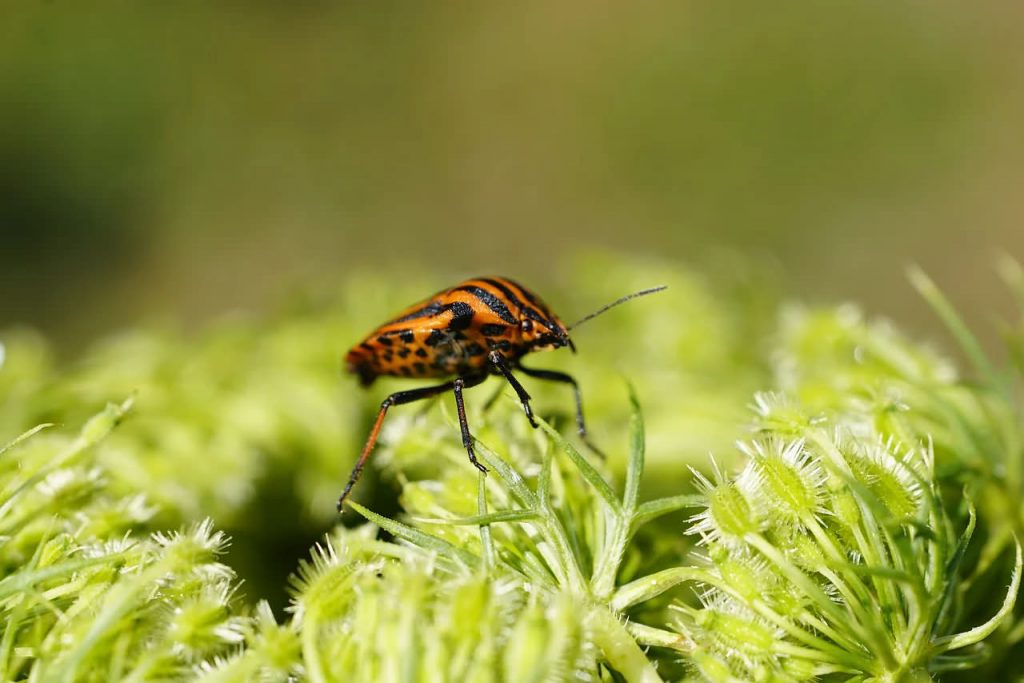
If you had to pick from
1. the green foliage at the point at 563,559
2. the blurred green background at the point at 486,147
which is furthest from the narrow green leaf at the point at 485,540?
the blurred green background at the point at 486,147

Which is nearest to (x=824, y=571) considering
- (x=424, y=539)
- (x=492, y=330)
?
(x=424, y=539)

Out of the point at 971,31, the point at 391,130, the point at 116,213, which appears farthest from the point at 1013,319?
the point at 116,213

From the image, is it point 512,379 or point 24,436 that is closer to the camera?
point 24,436

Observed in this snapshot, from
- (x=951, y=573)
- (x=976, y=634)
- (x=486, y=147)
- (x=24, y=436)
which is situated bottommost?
(x=976, y=634)

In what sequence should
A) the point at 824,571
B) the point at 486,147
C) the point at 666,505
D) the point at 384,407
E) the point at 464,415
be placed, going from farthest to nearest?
1. the point at 486,147
2. the point at 384,407
3. the point at 464,415
4. the point at 666,505
5. the point at 824,571

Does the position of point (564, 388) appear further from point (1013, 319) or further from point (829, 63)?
point (829, 63)

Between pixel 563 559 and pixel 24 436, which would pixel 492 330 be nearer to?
pixel 563 559
